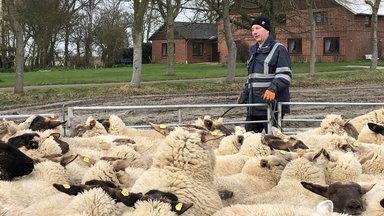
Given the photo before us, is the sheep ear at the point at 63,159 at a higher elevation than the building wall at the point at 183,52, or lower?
lower

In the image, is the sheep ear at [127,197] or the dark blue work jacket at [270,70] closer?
the sheep ear at [127,197]

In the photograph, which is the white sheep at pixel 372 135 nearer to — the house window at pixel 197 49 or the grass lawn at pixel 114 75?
the grass lawn at pixel 114 75

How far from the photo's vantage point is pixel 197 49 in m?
66.1

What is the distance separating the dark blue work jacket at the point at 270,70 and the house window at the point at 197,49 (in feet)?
188

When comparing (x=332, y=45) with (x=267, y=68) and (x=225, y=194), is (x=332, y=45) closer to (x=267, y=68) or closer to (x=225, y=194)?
(x=267, y=68)

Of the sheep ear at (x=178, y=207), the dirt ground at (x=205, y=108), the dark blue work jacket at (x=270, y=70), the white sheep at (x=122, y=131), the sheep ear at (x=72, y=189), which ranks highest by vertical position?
the dark blue work jacket at (x=270, y=70)

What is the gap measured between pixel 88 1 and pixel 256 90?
150 ft

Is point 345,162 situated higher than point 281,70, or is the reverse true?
point 281,70

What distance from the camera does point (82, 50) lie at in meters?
58.9

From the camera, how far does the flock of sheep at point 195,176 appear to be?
12.1 feet

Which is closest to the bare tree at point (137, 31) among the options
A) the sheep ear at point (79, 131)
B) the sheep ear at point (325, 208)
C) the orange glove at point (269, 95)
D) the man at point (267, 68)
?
the sheep ear at point (79, 131)

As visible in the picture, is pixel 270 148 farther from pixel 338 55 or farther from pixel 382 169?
pixel 338 55

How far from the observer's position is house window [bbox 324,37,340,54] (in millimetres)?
52219

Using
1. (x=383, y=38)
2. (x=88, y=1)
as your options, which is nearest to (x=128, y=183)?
(x=88, y=1)
